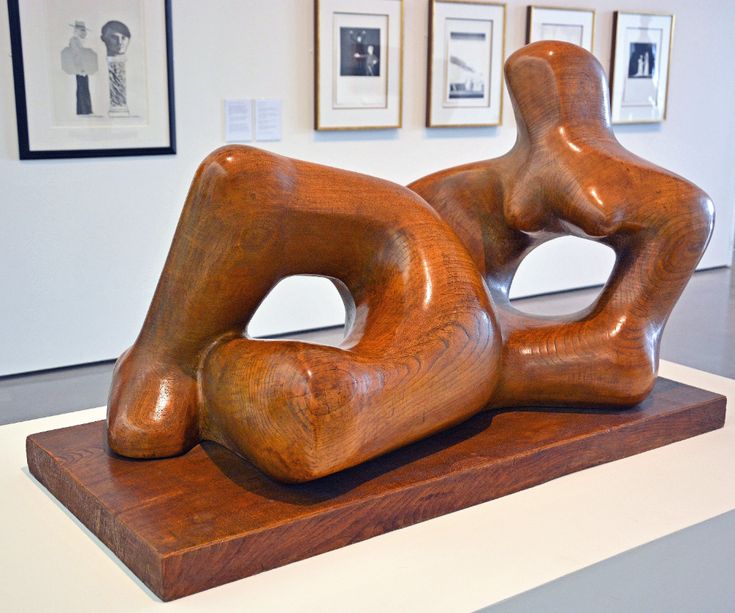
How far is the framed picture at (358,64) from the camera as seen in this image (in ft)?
12.1

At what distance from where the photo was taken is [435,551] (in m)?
1.04

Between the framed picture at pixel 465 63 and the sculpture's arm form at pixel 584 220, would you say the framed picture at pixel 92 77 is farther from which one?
the sculpture's arm form at pixel 584 220

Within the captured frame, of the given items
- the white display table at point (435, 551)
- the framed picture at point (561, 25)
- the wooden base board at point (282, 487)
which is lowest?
the white display table at point (435, 551)

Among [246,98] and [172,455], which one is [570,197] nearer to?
[172,455]

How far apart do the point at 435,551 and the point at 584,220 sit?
0.52 metres

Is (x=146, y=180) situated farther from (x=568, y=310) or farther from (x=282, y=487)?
(x=282, y=487)

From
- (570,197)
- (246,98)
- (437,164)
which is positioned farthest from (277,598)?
(437,164)

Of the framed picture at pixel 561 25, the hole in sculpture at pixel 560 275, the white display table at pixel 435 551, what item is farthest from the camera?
the hole in sculpture at pixel 560 275

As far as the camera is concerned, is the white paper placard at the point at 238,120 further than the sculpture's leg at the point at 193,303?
Yes

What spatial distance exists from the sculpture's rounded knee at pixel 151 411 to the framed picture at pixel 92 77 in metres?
2.22

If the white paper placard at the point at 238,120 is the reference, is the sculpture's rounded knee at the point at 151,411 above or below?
below

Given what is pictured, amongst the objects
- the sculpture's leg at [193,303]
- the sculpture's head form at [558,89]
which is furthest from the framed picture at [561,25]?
the sculpture's leg at [193,303]

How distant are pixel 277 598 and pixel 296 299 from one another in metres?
2.96

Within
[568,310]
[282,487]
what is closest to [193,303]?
[282,487]
